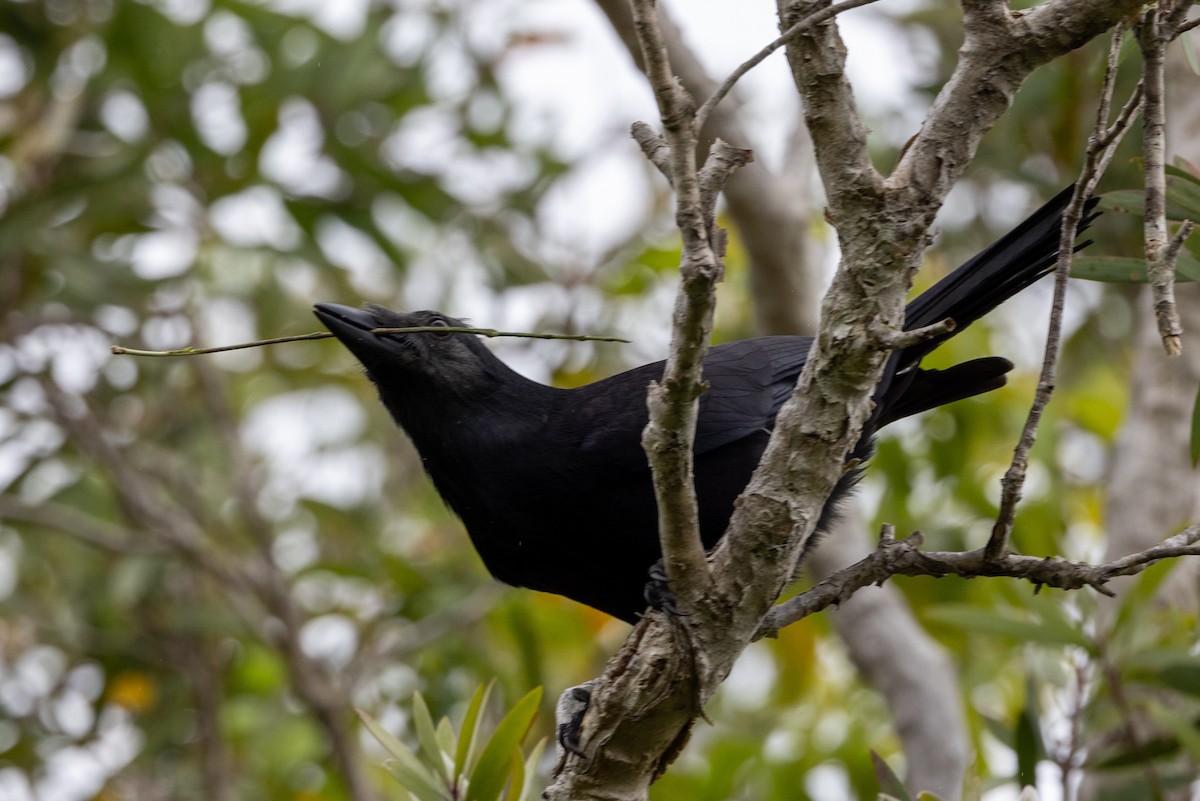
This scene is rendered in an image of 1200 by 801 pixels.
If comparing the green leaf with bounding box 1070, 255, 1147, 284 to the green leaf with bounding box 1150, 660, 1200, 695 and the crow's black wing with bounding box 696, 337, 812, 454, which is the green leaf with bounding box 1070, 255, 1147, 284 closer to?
the crow's black wing with bounding box 696, 337, 812, 454

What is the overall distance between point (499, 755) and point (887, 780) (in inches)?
32.1

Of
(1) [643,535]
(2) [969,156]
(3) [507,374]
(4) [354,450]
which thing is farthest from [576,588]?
(4) [354,450]

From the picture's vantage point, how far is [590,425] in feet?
10.5

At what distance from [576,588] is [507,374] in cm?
62

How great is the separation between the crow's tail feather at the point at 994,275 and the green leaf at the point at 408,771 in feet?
4.68

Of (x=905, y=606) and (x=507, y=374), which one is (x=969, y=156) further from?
(x=905, y=606)

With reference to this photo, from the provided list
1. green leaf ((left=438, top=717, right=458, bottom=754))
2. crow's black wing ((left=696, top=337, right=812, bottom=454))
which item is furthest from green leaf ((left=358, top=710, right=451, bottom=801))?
crow's black wing ((left=696, top=337, right=812, bottom=454))

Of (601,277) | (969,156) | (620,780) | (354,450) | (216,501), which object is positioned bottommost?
(620,780)

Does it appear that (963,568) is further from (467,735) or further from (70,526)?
(70,526)

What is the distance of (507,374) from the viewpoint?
11.5 feet

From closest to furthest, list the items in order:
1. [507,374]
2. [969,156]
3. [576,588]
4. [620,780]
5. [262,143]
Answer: [969,156] < [620,780] < [576,588] < [507,374] < [262,143]

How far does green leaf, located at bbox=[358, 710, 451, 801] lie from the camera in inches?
111

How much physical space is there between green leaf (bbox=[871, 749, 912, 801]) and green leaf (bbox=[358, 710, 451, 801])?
911 mm

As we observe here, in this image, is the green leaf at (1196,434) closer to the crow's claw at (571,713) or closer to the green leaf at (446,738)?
the crow's claw at (571,713)
